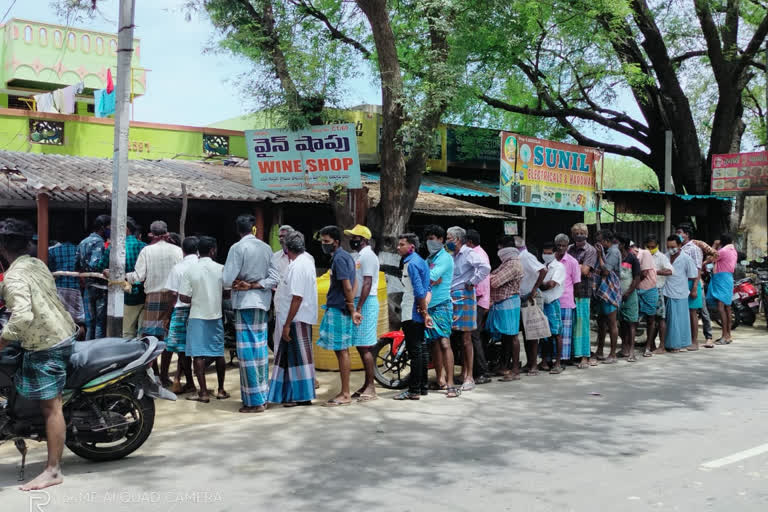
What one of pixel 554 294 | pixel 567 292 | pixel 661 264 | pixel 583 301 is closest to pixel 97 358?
pixel 554 294

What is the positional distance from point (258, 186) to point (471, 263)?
4.98 m

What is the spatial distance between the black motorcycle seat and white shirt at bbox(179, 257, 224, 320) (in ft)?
6.61

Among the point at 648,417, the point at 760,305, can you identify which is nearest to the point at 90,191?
the point at 648,417

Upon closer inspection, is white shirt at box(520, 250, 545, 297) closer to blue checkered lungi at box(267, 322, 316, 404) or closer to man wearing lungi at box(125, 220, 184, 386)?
blue checkered lungi at box(267, 322, 316, 404)

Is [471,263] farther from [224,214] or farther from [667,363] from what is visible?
[224,214]

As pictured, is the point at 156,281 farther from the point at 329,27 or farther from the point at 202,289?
the point at 329,27

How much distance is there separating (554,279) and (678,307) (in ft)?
9.71

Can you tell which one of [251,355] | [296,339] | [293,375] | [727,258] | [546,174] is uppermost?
[546,174]

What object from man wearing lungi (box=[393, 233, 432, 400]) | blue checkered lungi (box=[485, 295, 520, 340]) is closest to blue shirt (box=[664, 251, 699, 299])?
blue checkered lungi (box=[485, 295, 520, 340])

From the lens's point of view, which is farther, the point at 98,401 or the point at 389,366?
the point at 389,366

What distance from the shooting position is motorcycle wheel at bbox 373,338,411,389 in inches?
318

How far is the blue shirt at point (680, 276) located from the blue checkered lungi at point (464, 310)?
4.19m

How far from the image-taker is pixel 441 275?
7680 millimetres

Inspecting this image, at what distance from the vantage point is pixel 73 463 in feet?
17.1
